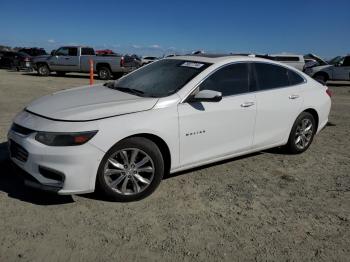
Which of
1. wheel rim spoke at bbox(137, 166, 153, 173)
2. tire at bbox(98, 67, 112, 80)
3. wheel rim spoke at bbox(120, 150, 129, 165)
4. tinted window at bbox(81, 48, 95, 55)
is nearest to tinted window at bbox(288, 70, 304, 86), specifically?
wheel rim spoke at bbox(137, 166, 153, 173)

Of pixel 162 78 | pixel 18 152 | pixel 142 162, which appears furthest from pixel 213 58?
pixel 18 152

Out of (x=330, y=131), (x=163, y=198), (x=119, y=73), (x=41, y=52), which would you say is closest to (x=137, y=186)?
(x=163, y=198)

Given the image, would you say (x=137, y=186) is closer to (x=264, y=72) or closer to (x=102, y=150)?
(x=102, y=150)

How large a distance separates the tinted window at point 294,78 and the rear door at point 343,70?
17593 millimetres

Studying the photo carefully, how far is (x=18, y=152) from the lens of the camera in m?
4.27

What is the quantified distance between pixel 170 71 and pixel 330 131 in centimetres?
453

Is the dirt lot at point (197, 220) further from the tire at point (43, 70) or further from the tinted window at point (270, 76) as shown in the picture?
the tire at point (43, 70)

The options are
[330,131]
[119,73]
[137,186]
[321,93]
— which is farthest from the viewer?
[119,73]

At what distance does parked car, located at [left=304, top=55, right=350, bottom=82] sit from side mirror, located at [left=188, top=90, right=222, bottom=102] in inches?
752

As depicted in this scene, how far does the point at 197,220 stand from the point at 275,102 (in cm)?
238

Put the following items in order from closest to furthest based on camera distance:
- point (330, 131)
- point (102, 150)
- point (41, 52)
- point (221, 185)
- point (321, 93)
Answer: point (102, 150)
point (221, 185)
point (321, 93)
point (330, 131)
point (41, 52)

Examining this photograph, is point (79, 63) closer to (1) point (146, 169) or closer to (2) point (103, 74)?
(2) point (103, 74)

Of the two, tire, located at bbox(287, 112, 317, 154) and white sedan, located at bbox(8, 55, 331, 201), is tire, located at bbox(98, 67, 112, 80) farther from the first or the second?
tire, located at bbox(287, 112, 317, 154)

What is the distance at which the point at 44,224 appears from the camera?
12.6 ft
